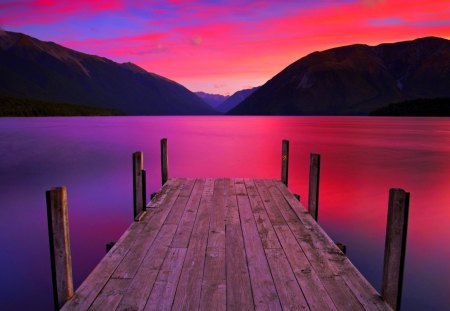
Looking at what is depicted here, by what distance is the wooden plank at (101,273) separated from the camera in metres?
3.62

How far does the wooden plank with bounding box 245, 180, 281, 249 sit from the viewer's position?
5332 mm

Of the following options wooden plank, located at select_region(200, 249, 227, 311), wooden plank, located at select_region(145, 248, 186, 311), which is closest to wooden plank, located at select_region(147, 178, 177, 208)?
wooden plank, located at select_region(145, 248, 186, 311)

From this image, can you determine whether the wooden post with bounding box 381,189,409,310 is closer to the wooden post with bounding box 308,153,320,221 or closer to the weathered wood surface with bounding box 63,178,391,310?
the weathered wood surface with bounding box 63,178,391,310

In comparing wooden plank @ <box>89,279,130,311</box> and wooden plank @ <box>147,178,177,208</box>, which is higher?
wooden plank @ <box>89,279,130,311</box>

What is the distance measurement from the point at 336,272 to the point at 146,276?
8.11 ft

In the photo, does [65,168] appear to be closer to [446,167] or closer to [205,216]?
[205,216]

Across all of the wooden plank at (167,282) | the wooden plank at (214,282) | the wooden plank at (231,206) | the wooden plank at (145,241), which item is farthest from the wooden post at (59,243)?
the wooden plank at (231,206)

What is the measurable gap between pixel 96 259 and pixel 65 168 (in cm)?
1386

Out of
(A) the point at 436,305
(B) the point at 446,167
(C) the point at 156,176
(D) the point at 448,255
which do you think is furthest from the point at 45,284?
(B) the point at 446,167

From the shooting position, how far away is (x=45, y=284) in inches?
257

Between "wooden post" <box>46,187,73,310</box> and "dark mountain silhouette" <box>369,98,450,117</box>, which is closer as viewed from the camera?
"wooden post" <box>46,187,73,310</box>

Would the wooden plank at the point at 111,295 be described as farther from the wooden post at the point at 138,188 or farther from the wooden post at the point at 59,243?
the wooden post at the point at 138,188

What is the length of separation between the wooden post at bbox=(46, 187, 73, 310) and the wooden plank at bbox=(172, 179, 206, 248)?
5.80 ft

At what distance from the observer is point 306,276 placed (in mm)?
4188
